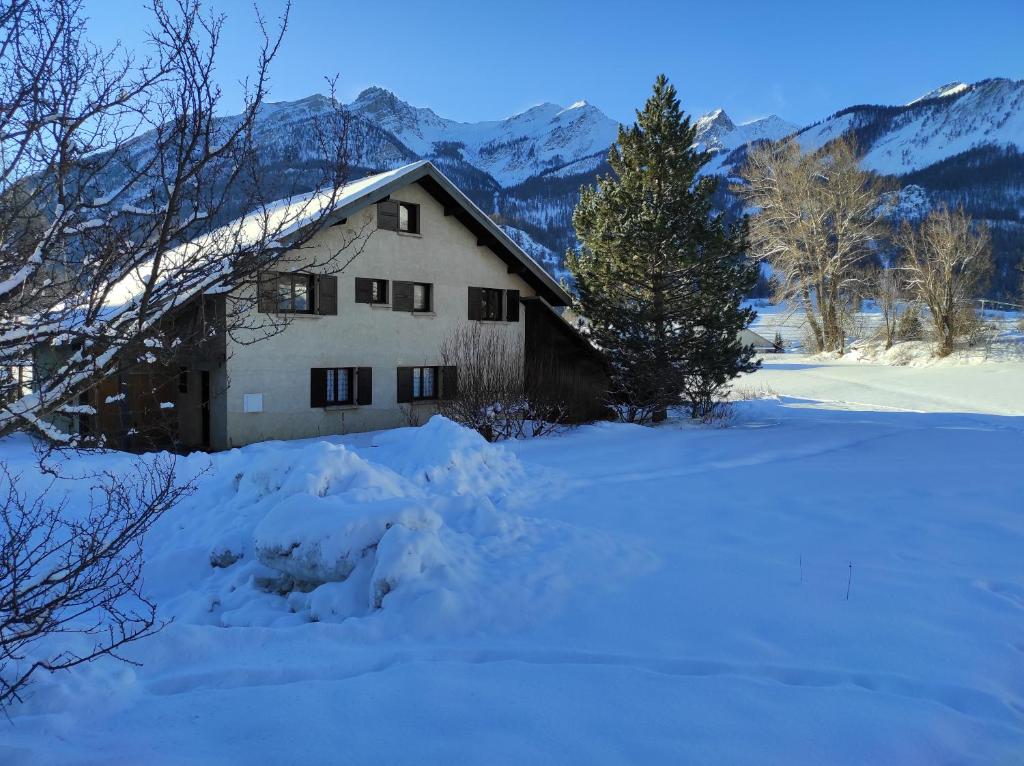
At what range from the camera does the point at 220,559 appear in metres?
6.73

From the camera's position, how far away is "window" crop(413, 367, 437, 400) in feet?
59.8

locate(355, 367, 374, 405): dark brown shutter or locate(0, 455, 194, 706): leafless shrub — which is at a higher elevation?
locate(355, 367, 374, 405): dark brown shutter

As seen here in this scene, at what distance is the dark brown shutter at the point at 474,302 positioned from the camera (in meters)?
19.4

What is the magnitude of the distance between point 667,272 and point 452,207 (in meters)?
6.69

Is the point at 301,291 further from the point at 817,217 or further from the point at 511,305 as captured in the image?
the point at 817,217

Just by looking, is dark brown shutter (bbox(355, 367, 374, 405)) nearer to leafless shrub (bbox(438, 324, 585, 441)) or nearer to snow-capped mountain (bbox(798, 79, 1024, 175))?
leafless shrub (bbox(438, 324, 585, 441))

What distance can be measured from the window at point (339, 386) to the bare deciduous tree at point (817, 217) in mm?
37006

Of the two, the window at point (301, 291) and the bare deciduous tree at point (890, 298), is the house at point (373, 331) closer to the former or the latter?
the window at point (301, 291)

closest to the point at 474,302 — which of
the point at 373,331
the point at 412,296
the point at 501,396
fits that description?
the point at 412,296

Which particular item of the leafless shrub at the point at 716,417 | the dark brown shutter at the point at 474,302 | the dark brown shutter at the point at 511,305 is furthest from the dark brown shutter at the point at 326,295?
the leafless shrub at the point at 716,417

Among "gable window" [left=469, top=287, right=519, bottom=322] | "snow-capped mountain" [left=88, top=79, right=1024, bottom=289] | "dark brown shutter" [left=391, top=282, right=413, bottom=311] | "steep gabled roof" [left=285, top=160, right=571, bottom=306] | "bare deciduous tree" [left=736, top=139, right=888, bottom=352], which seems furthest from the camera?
"snow-capped mountain" [left=88, top=79, right=1024, bottom=289]

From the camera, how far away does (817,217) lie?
44.7m

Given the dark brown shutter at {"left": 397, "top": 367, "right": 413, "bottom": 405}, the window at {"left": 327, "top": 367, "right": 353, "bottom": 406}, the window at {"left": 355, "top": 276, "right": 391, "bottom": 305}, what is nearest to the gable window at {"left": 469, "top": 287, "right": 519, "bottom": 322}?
the dark brown shutter at {"left": 397, "top": 367, "right": 413, "bottom": 405}

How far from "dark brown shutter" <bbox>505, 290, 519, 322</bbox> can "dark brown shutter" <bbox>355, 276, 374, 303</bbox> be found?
16.5 feet
